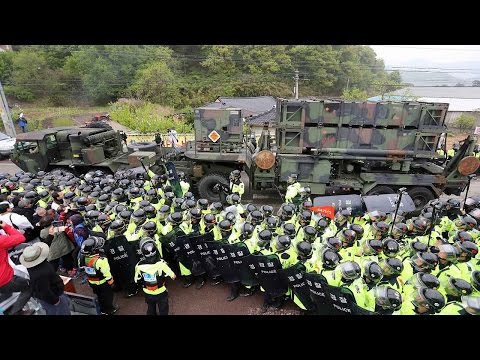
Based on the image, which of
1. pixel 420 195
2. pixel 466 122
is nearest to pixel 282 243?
pixel 420 195

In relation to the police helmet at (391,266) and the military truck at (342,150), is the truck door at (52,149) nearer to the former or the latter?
the military truck at (342,150)

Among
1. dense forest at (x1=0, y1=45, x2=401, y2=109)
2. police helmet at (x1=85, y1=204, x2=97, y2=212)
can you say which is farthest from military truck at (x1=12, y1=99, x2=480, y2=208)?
dense forest at (x1=0, y1=45, x2=401, y2=109)

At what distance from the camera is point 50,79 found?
32.3 metres

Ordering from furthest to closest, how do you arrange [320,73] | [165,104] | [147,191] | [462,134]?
[320,73], [165,104], [462,134], [147,191]

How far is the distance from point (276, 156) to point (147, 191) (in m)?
4.04

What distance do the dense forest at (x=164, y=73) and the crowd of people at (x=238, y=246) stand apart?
25.7 m

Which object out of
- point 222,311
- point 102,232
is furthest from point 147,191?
point 222,311

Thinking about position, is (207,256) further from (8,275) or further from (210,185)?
(210,185)

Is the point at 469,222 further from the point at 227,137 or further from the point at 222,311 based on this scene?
the point at 227,137

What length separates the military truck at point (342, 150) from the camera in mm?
8359

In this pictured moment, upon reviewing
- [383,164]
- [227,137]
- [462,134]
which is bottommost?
[462,134]

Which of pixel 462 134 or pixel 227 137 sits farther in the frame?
pixel 462 134

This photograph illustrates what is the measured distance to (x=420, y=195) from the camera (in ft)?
28.8

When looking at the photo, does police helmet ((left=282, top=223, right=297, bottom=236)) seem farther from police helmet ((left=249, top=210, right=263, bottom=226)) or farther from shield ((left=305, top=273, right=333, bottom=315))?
shield ((left=305, top=273, right=333, bottom=315))
